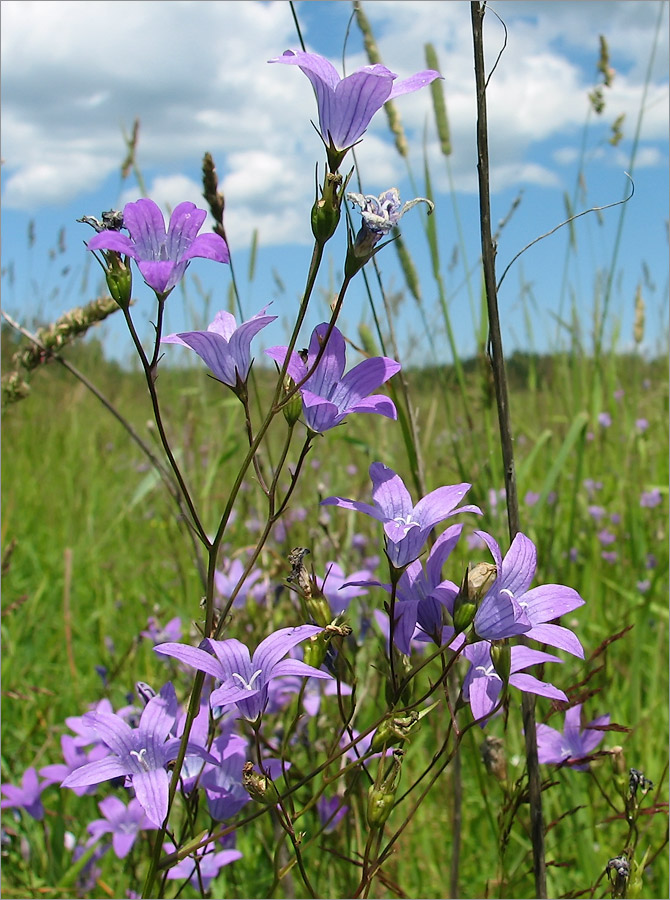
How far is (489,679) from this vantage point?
892mm

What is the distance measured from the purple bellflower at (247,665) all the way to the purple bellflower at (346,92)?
0.48 metres

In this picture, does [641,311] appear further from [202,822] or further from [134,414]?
[134,414]

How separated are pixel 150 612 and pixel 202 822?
0.96 metres

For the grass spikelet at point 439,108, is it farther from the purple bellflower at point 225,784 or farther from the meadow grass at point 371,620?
the purple bellflower at point 225,784

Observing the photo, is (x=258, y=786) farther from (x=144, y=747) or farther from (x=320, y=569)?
(x=320, y=569)

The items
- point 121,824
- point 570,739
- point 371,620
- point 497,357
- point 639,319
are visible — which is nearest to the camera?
point 497,357

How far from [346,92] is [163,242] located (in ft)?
0.78

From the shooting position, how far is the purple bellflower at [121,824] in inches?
54.4

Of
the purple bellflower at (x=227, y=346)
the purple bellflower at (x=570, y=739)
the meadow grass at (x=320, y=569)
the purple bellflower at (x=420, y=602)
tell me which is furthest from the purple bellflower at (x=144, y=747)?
the purple bellflower at (x=570, y=739)

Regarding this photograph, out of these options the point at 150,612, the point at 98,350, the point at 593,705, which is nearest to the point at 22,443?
the point at 98,350

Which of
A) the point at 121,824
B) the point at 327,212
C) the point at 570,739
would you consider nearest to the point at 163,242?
the point at 327,212

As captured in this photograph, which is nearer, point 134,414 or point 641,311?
point 641,311

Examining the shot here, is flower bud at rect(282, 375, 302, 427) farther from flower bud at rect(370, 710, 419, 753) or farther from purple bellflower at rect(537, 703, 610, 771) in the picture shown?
purple bellflower at rect(537, 703, 610, 771)

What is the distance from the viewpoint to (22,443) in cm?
502
